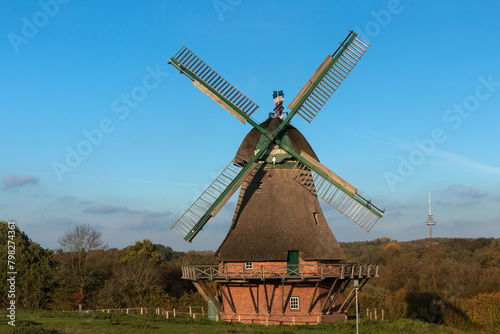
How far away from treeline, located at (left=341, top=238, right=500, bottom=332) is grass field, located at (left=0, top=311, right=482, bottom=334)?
48.6 ft

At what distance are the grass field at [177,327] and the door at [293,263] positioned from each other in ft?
8.44

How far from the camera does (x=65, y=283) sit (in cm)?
4647

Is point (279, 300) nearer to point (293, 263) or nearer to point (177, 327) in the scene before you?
point (293, 263)

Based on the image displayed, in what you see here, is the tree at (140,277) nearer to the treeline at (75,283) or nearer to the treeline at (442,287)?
the treeline at (75,283)

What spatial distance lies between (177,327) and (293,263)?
247 inches

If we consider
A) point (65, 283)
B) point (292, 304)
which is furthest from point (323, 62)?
point (65, 283)

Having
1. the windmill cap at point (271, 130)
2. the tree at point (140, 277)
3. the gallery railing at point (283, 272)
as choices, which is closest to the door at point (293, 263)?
the gallery railing at point (283, 272)

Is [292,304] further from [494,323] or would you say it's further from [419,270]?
[419,270]

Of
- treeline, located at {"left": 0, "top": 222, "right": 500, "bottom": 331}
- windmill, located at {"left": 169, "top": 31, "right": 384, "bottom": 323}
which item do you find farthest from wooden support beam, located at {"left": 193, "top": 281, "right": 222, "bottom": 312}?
treeline, located at {"left": 0, "top": 222, "right": 500, "bottom": 331}

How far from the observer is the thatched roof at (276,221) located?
27.8 metres

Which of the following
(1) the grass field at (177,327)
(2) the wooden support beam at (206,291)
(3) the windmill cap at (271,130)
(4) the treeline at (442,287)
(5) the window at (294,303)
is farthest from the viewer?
(4) the treeline at (442,287)

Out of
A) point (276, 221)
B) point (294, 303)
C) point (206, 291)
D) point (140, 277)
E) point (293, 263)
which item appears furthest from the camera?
point (140, 277)

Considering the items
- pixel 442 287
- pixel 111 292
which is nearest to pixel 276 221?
pixel 111 292

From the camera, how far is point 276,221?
28.4m
